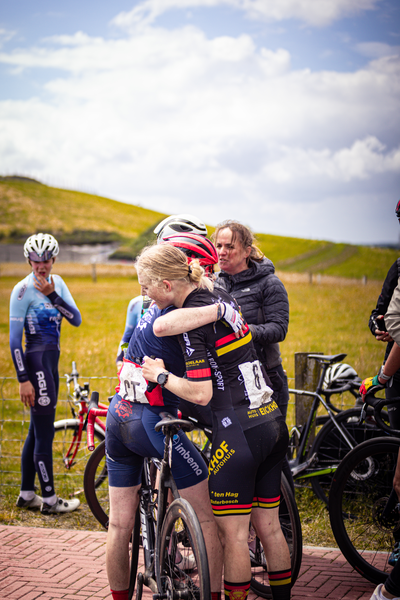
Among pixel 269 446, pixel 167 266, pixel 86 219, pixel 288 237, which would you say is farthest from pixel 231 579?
pixel 86 219

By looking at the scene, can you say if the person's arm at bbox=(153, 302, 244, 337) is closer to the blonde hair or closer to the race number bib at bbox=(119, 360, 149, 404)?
the blonde hair

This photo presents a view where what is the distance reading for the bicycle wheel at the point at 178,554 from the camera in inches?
99.9

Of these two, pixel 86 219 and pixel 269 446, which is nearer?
pixel 269 446

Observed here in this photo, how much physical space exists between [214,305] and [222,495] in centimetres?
96

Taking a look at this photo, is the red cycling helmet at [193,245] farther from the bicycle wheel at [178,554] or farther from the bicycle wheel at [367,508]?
the bicycle wheel at [367,508]

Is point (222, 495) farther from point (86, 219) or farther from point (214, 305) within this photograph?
point (86, 219)

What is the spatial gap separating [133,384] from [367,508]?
241 centimetres

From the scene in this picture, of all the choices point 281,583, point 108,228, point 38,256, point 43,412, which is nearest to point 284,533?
point 281,583

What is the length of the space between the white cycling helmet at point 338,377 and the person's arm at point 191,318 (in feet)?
9.85

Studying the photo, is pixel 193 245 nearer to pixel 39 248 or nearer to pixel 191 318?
pixel 191 318

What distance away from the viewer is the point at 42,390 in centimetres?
516

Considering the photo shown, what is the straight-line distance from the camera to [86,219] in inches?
3442

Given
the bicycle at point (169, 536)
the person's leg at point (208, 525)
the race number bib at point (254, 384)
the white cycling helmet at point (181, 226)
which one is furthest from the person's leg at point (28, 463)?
the race number bib at point (254, 384)

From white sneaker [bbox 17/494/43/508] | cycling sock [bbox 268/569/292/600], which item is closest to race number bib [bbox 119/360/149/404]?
cycling sock [bbox 268/569/292/600]
